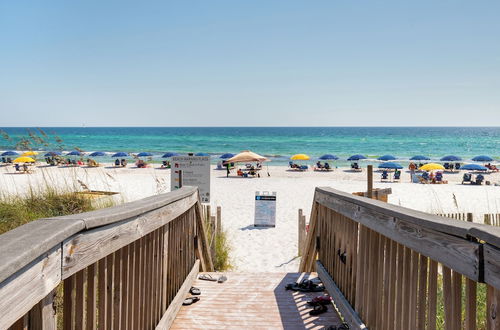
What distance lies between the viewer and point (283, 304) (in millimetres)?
4070

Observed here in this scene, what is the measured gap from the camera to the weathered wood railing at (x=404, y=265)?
158 centimetres

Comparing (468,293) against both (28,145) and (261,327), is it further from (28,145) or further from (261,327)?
(28,145)

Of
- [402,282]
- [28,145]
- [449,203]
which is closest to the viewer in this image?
[402,282]

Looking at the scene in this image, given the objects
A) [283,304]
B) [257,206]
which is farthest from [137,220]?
[257,206]

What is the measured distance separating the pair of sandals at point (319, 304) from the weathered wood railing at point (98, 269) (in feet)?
4.13

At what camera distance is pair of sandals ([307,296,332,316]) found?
12.5 ft

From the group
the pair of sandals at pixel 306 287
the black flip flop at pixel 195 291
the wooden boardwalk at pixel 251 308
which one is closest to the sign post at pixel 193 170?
the wooden boardwalk at pixel 251 308

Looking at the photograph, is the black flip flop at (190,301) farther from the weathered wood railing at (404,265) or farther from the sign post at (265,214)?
the sign post at (265,214)

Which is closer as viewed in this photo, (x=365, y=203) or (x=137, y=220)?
(x=137, y=220)

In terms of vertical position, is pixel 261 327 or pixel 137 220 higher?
pixel 137 220

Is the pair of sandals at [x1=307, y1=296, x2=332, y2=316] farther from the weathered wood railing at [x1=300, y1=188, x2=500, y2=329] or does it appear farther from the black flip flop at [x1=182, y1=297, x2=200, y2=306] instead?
the black flip flop at [x1=182, y1=297, x2=200, y2=306]

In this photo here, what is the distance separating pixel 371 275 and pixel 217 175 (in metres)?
25.3

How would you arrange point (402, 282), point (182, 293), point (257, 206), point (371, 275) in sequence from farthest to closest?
point (257, 206)
point (182, 293)
point (371, 275)
point (402, 282)

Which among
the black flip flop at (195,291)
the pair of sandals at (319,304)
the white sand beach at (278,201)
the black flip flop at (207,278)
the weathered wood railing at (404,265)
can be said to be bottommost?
the white sand beach at (278,201)
